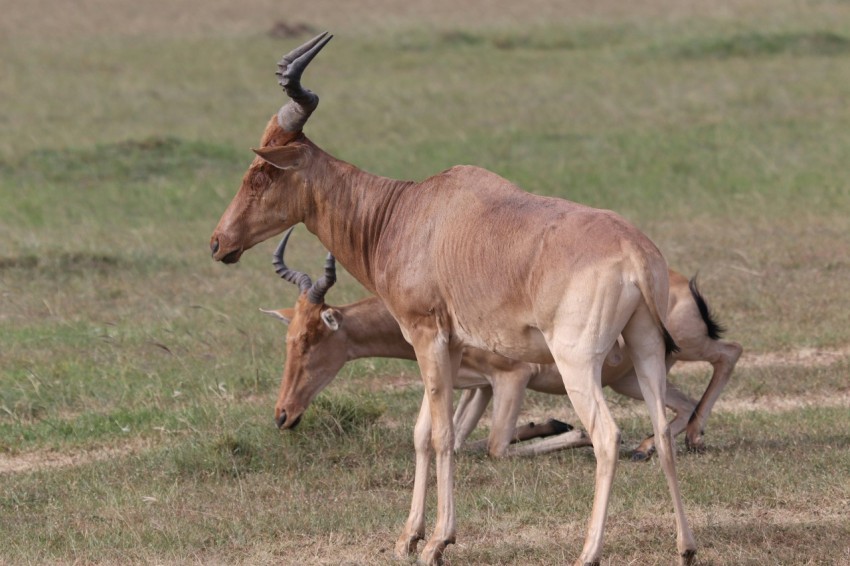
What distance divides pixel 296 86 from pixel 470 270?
1193mm

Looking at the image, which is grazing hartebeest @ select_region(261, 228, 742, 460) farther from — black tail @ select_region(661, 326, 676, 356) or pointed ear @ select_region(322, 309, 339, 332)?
black tail @ select_region(661, 326, 676, 356)

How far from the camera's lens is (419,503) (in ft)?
21.6

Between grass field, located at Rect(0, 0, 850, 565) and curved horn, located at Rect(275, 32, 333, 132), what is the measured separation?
1.95 meters

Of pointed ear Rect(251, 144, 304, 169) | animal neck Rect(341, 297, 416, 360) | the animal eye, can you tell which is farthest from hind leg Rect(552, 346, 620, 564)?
animal neck Rect(341, 297, 416, 360)

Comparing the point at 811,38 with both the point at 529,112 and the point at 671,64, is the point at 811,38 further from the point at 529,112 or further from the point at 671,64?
the point at 529,112

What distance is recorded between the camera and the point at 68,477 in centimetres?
808

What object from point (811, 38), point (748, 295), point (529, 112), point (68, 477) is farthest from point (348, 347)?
point (811, 38)

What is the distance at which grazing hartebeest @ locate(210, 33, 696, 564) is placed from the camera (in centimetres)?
593

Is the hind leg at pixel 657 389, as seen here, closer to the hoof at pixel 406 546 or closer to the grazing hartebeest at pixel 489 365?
the hoof at pixel 406 546

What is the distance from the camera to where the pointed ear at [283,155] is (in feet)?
22.1

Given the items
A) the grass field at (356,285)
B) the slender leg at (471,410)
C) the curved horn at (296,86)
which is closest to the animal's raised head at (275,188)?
the curved horn at (296,86)

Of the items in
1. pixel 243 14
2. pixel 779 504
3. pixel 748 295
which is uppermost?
pixel 779 504

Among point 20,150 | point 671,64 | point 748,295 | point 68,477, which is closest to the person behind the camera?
point 68,477

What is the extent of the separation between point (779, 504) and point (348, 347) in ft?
9.85
